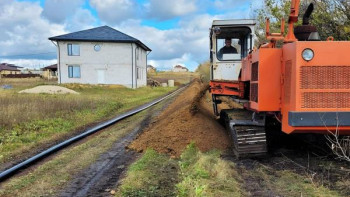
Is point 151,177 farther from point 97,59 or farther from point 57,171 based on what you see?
point 97,59

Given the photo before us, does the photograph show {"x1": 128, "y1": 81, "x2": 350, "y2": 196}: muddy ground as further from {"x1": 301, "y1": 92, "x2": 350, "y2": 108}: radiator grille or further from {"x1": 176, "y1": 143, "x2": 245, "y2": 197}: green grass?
{"x1": 301, "y1": 92, "x2": 350, "y2": 108}: radiator grille

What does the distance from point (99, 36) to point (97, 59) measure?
2781mm

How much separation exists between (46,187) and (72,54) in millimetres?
38039

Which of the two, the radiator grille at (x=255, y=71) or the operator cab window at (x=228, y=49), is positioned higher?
the operator cab window at (x=228, y=49)

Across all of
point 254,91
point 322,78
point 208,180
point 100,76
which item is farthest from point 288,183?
point 100,76

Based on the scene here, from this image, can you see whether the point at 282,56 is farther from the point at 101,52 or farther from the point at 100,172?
the point at 101,52

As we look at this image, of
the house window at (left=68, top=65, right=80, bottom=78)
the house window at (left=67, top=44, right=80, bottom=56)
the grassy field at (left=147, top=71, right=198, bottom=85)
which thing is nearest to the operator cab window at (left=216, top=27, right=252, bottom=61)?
the house window at (left=67, top=44, right=80, bottom=56)

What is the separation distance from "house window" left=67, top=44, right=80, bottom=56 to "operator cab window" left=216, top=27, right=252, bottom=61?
34.6 meters

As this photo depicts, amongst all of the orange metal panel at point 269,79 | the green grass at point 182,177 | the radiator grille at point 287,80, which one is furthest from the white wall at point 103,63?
the radiator grille at point 287,80

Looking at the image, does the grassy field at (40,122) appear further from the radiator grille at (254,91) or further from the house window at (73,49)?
the house window at (73,49)

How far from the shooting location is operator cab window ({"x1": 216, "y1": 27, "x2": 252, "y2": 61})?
9.88m

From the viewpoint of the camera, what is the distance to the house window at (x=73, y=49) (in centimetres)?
4216

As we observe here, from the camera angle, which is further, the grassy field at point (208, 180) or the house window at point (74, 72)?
the house window at point (74, 72)

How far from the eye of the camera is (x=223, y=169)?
20.7 ft
